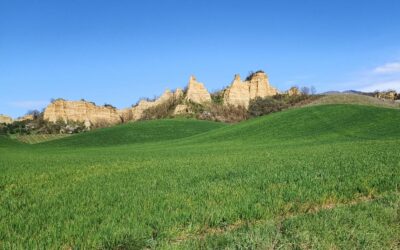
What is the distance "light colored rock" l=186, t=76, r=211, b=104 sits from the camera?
607 ft

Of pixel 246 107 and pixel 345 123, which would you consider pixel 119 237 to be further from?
pixel 246 107

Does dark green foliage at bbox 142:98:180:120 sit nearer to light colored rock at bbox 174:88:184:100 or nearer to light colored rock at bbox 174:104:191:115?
light colored rock at bbox 174:88:184:100

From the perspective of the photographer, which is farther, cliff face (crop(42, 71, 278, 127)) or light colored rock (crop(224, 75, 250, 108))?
cliff face (crop(42, 71, 278, 127))

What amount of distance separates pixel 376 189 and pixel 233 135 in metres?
60.4

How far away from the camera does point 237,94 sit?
186 metres

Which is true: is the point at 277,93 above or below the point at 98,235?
above

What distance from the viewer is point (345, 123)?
68.5 meters

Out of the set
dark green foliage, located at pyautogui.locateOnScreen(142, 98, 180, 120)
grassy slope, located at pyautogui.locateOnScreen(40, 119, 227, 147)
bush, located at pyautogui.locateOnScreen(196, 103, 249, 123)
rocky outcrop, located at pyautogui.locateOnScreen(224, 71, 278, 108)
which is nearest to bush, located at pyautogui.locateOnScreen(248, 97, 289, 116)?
bush, located at pyautogui.locateOnScreen(196, 103, 249, 123)

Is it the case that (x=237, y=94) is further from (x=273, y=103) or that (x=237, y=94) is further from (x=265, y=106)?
(x=273, y=103)

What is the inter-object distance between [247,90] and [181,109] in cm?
3480

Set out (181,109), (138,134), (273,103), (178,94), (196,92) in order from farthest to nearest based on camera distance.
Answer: (178,94)
(196,92)
(181,109)
(273,103)
(138,134)

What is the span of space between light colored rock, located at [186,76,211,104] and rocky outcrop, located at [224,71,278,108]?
377 inches

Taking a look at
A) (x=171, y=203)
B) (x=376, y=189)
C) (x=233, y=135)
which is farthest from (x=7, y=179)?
(x=233, y=135)

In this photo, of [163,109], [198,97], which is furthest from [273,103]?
[163,109]
